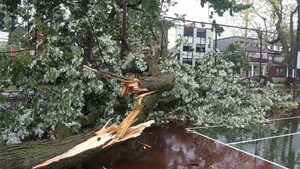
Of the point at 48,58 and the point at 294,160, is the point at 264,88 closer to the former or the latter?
the point at 294,160

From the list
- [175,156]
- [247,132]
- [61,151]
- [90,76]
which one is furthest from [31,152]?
[247,132]

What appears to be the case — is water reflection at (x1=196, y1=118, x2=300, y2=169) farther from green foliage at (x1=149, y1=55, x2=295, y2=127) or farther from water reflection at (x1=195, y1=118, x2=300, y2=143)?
green foliage at (x1=149, y1=55, x2=295, y2=127)

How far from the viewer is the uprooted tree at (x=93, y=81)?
444 centimetres

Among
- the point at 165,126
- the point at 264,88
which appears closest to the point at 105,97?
the point at 165,126

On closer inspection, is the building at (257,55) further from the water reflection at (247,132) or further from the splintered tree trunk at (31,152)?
the splintered tree trunk at (31,152)

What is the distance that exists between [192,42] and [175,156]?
4.74 metres

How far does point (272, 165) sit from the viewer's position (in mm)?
5105

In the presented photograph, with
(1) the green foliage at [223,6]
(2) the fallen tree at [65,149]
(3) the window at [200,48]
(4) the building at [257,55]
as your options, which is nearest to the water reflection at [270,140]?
(1) the green foliage at [223,6]

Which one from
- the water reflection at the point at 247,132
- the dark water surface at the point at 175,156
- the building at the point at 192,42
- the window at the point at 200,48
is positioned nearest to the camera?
the dark water surface at the point at 175,156

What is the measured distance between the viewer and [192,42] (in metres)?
9.47

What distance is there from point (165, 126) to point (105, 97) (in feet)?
7.37

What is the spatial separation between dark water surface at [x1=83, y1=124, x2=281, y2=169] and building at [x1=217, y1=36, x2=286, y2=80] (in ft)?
26.4

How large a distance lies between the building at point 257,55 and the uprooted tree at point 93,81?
6.99 m

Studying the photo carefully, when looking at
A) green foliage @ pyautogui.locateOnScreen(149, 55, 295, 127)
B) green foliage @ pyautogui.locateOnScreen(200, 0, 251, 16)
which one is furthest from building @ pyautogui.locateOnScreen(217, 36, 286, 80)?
green foliage @ pyautogui.locateOnScreen(149, 55, 295, 127)
